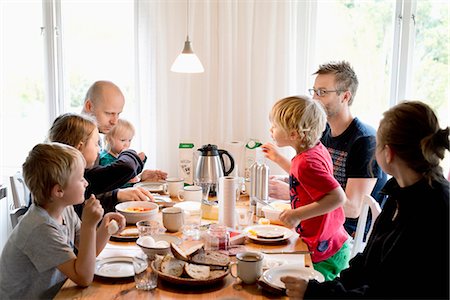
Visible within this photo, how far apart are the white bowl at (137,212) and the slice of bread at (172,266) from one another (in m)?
0.49

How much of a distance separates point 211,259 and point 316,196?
51 centimetres

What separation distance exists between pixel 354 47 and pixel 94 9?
190cm

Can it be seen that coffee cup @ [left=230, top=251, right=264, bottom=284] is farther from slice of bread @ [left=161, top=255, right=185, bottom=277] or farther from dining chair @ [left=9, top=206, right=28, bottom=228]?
dining chair @ [left=9, top=206, right=28, bottom=228]

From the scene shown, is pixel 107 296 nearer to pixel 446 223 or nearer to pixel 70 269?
pixel 70 269

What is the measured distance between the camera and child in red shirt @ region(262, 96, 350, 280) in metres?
1.84

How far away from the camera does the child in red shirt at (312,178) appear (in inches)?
72.6

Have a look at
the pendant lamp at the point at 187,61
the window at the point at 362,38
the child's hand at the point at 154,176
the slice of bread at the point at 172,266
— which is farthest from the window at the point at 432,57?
the slice of bread at the point at 172,266

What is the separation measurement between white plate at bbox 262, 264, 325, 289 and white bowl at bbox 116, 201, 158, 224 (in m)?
0.69

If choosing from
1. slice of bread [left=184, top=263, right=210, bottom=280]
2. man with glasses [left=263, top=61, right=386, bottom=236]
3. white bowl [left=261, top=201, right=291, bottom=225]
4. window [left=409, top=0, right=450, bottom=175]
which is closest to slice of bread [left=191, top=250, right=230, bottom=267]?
slice of bread [left=184, top=263, right=210, bottom=280]

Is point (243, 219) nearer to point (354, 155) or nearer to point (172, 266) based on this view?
point (172, 266)

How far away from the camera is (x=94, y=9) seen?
3.57 m

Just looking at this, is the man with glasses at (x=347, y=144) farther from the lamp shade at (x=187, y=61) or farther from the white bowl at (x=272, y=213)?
the lamp shade at (x=187, y=61)

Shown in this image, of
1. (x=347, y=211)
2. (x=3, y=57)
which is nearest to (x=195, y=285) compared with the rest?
(x=347, y=211)

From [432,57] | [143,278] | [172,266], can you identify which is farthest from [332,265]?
[432,57]
